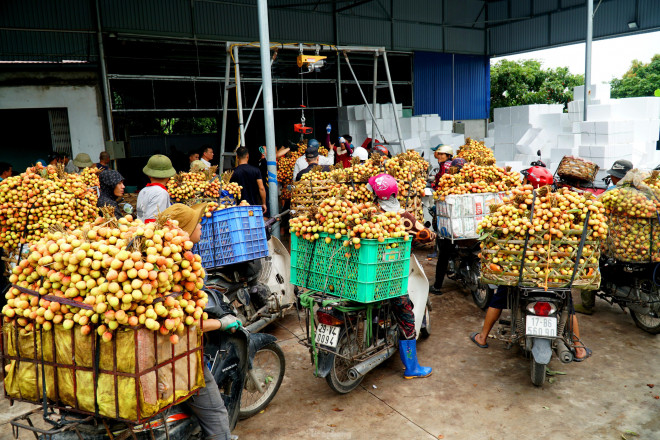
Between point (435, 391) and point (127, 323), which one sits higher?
point (127, 323)

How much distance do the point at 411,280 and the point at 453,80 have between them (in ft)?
60.0

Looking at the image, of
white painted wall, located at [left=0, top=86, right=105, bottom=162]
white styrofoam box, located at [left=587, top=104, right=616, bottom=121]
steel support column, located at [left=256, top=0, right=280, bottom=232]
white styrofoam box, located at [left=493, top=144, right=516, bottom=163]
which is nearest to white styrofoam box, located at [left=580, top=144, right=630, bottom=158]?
white styrofoam box, located at [left=587, top=104, right=616, bottom=121]

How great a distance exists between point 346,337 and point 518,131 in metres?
14.5

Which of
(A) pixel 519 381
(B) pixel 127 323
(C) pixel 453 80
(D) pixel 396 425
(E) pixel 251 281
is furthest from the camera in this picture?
(C) pixel 453 80

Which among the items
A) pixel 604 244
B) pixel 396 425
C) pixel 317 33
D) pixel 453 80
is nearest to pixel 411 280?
pixel 396 425

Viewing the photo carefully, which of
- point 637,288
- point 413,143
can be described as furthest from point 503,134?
point 637,288

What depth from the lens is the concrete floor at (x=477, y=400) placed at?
4.02m

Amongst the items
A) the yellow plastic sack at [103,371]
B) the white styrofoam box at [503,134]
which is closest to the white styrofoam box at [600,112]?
the white styrofoam box at [503,134]

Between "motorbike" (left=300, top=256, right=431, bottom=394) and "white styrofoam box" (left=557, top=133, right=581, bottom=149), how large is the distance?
11.4 m

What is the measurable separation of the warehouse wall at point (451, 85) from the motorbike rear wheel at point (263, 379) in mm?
17616

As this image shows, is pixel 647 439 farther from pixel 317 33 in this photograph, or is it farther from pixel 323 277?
pixel 317 33

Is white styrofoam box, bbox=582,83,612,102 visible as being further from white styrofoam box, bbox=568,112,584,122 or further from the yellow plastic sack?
the yellow plastic sack

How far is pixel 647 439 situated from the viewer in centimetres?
380

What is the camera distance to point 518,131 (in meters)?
16.9
